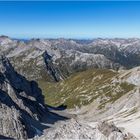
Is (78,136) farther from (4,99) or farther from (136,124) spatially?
(4,99)

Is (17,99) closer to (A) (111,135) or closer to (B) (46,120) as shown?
(B) (46,120)

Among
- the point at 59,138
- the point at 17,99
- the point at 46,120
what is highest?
the point at 59,138

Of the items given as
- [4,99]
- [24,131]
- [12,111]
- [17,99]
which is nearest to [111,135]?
[24,131]

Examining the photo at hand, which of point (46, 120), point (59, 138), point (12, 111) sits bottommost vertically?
point (46, 120)

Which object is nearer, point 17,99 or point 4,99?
point 4,99

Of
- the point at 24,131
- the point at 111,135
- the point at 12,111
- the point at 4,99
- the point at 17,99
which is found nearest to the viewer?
the point at 111,135

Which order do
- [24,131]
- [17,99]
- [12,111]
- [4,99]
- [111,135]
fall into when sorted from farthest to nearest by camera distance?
[17,99] < [4,99] < [12,111] < [24,131] < [111,135]

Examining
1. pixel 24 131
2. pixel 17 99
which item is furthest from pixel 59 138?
pixel 17 99

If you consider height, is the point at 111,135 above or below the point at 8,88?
above

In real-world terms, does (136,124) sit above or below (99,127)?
below
